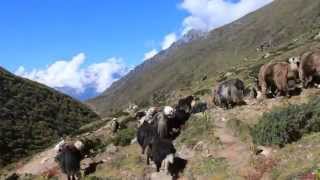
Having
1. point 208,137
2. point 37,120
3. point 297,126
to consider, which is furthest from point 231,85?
point 37,120

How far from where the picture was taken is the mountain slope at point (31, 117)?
6297 centimetres

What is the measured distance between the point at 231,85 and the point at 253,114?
340 cm

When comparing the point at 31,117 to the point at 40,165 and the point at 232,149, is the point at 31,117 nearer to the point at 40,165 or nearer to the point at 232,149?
the point at 40,165

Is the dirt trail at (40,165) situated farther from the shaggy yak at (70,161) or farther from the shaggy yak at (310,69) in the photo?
the shaggy yak at (310,69)

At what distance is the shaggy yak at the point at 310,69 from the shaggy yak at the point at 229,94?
10.2ft

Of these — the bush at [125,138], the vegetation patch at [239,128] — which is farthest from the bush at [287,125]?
the bush at [125,138]

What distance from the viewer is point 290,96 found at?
2636 cm

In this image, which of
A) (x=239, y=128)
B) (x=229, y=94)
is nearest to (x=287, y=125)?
(x=239, y=128)

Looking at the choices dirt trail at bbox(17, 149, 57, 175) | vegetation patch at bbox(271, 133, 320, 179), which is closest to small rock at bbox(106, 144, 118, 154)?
dirt trail at bbox(17, 149, 57, 175)

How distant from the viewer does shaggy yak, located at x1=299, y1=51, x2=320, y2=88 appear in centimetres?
2636

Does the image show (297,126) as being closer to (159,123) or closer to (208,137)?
(208,137)

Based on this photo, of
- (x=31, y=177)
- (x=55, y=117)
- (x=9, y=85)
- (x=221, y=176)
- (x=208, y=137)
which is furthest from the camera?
(x=9, y=85)

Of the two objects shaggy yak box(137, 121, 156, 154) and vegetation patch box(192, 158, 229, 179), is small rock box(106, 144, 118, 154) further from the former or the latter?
vegetation patch box(192, 158, 229, 179)

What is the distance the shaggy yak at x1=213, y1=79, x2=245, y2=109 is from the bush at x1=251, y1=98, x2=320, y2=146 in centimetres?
520
